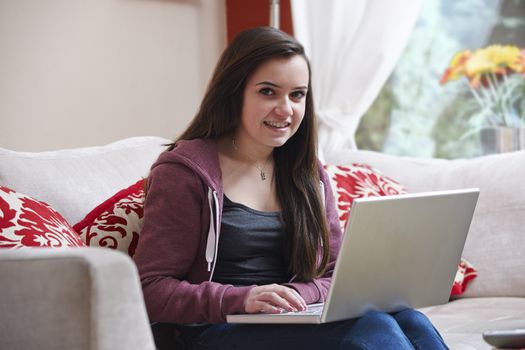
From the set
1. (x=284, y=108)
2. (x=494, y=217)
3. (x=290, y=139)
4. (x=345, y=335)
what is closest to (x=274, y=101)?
(x=284, y=108)

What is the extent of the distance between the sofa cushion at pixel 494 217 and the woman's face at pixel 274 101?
33.4 inches

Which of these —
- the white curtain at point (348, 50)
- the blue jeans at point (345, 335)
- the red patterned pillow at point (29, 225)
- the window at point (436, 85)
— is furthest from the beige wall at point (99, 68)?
the blue jeans at point (345, 335)

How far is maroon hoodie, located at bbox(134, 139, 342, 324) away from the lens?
1.89 meters

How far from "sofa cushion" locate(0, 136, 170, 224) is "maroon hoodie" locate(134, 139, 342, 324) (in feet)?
0.73

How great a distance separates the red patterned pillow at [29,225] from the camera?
176 cm

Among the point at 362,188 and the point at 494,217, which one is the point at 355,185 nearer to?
the point at 362,188

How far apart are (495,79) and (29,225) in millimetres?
2371

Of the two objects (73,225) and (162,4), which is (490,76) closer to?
(162,4)

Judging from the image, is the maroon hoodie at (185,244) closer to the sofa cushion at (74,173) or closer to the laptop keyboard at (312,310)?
the laptop keyboard at (312,310)

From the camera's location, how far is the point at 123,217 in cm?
211

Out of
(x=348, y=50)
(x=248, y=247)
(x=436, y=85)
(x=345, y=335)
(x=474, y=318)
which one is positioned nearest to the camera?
(x=345, y=335)

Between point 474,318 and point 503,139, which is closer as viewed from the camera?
point 474,318

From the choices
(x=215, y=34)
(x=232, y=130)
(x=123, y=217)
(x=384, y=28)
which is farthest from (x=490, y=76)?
(x=123, y=217)

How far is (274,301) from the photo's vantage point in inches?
70.5
